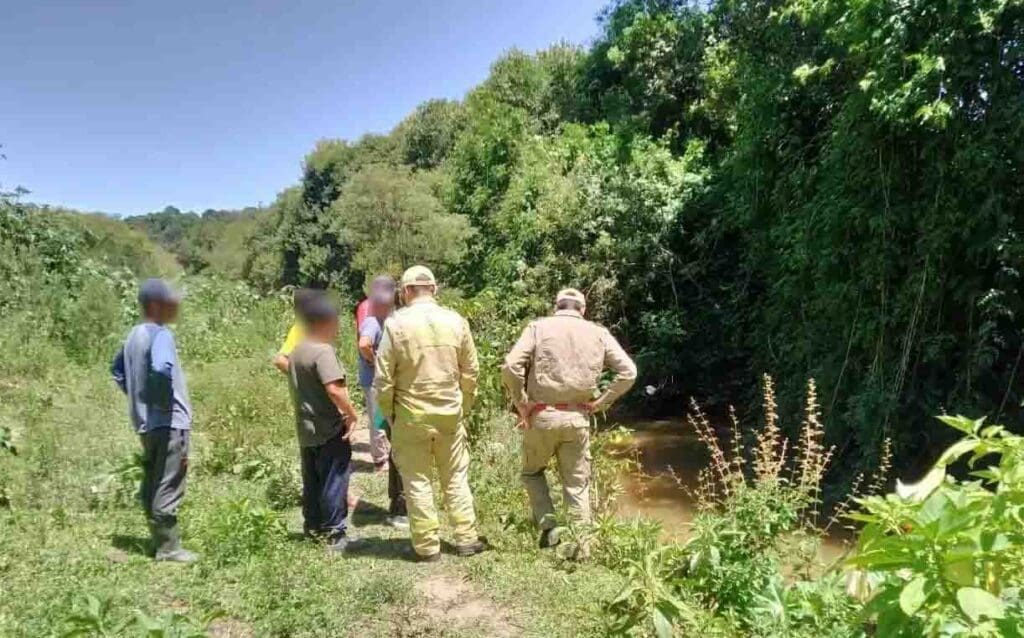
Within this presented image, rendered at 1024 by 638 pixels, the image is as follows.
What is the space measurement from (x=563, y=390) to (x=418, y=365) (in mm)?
936

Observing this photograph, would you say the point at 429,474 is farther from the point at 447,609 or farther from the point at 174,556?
the point at 174,556

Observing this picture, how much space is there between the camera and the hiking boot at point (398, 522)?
5.16 m

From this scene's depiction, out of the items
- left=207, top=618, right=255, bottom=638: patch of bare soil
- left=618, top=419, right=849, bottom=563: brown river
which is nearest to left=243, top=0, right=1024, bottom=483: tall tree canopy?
left=618, top=419, right=849, bottom=563: brown river

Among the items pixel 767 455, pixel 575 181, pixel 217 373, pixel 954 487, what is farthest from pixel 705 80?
pixel 954 487

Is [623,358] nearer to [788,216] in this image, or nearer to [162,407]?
[162,407]

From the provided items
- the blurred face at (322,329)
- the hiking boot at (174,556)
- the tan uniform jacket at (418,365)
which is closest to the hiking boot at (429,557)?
the tan uniform jacket at (418,365)

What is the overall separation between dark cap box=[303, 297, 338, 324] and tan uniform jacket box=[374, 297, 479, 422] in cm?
45

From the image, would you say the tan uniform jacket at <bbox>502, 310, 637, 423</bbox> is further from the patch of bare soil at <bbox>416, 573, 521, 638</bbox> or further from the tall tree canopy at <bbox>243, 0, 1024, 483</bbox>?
the tall tree canopy at <bbox>243, 0, 1024, 483</bbox>

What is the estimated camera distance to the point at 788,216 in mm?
7988

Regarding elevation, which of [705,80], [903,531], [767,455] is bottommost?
[767,455]

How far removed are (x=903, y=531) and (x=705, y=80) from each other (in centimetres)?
1220

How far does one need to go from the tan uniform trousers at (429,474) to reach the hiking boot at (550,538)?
0.46 metres

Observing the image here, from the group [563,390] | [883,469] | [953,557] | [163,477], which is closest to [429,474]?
→ [563,390]

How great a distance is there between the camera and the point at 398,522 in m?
5.20
